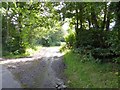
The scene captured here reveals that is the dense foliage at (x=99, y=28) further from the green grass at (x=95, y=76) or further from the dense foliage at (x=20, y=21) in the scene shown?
the dense foliage at (x=20, y=21)

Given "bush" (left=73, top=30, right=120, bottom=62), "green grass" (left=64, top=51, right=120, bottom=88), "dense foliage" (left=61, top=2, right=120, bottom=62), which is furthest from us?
"dense foliage" (left=61, top=2, right=120, bottom=62)

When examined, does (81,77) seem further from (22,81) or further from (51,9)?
(51,9)

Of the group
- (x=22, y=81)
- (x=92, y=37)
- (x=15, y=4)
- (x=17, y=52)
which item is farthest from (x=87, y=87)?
(x=17, y=52)

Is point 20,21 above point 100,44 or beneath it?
above

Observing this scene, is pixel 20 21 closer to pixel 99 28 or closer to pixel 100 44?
pixel 99 28

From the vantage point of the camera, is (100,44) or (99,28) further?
(99,28)

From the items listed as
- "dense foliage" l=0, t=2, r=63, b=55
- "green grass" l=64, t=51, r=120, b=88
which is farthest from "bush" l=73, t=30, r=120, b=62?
"dense foliage" l=0, t=2, r=63, b=55

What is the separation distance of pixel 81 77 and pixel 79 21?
14.7 m

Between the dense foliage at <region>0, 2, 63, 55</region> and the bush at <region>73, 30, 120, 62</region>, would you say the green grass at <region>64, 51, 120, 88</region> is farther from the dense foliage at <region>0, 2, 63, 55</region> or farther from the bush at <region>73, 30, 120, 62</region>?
the dense foliage at <region>0, 2, 63, 55</region>

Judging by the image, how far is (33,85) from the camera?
33.8 ft

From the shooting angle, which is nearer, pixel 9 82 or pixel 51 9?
pixel 9 82

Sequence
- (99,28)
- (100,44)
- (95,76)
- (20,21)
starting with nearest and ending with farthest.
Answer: (95,76) < (100,44) < (99,28) < (20,21)

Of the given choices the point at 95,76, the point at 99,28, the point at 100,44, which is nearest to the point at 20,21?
the point at 99,28

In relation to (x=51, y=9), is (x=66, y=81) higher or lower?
lower
